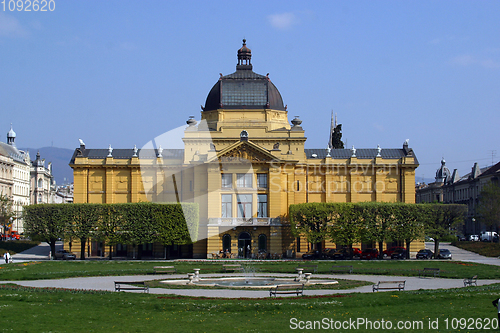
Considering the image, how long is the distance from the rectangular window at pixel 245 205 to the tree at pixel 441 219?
2193 centimetres

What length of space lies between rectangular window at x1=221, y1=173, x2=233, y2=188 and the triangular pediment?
2.04 m

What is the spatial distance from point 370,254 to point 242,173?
19122mm

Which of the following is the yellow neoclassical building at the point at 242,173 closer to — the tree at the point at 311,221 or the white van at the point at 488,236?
the tree at the point at 311,221

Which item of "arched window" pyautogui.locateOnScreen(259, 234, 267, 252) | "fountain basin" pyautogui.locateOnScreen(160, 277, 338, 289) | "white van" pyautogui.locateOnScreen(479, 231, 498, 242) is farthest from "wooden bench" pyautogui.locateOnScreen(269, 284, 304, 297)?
"white van" pyautogui.locateOnScreen(479, 231, 498, 242)

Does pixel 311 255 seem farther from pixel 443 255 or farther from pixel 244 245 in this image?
pixel 443 255

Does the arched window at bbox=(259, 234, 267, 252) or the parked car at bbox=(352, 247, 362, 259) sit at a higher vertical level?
the arched window at bbox=(259, 234, 267, 252)

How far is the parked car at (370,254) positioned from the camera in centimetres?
8012

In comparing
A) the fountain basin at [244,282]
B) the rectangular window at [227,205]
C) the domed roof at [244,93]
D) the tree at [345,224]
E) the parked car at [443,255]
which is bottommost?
the fountain basin at [244,282]

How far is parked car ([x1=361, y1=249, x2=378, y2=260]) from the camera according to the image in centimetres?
8012

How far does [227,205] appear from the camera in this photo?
83188mm

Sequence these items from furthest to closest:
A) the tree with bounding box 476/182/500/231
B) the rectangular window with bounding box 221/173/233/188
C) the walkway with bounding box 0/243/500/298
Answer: the tree with bounding box 476/182/500/231, the rectangular window with bounding box 221/173/233/188, the walkway with bounding box 0/243/500/298

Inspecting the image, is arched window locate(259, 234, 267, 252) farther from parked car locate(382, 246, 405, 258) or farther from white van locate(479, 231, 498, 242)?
white van locate(479, 231, 498, 242)

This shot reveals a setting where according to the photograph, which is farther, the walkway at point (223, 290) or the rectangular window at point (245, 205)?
the rectangular window at point (245, 205)

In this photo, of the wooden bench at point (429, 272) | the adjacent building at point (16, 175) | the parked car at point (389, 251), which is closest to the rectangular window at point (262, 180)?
the parked car at point (389, 251)
